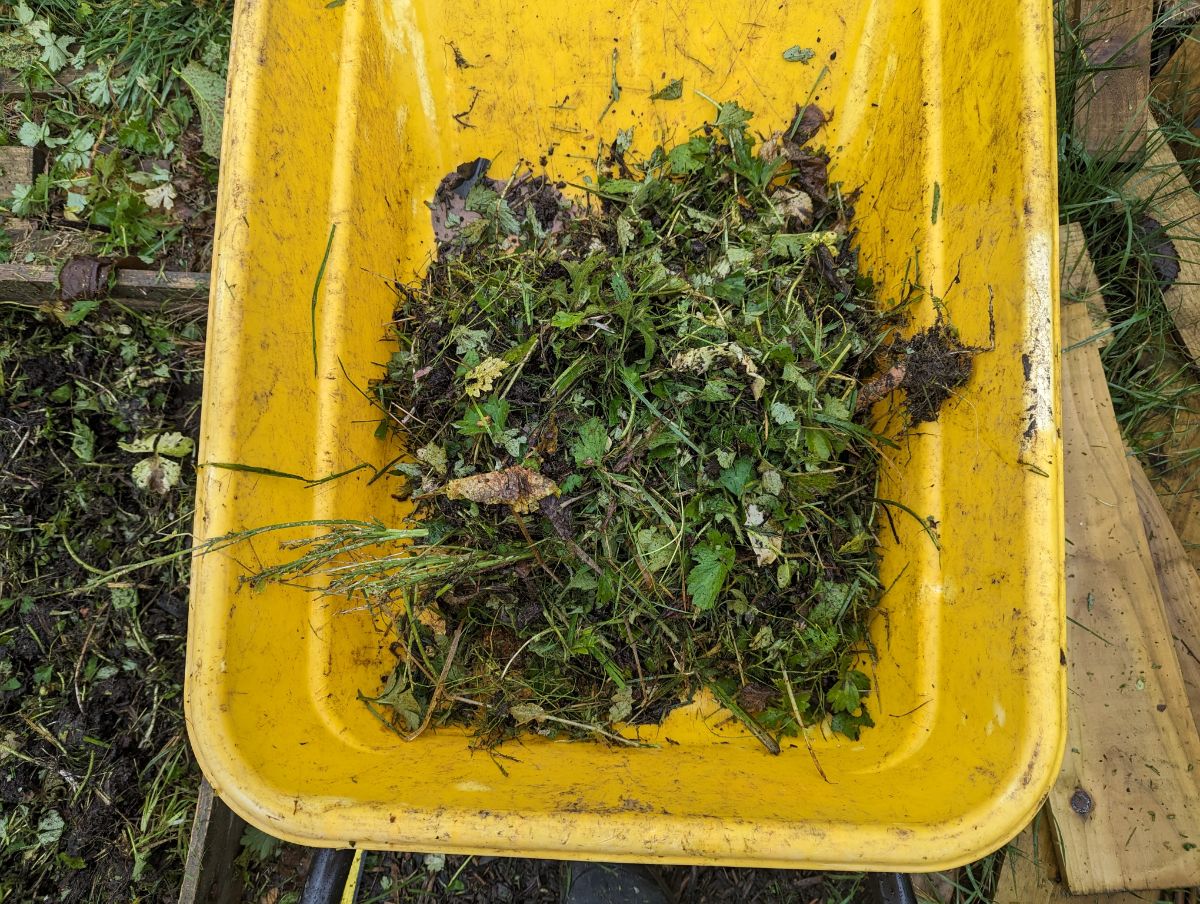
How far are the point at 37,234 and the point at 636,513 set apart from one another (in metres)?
2.06

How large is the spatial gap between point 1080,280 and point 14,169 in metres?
3.36

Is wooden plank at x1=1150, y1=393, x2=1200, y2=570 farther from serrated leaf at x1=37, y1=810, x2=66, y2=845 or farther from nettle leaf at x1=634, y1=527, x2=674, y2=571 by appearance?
serrated leaf at x1=37, y1=810, x2=66, y2=845

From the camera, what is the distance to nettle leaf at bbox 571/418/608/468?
1.66 meters

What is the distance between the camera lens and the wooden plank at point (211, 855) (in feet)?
6.08

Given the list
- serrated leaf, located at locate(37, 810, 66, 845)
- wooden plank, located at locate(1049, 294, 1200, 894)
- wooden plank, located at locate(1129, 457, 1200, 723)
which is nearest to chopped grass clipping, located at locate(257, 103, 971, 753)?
wooden plank, located at locate(1049, 294, 1200, 894)

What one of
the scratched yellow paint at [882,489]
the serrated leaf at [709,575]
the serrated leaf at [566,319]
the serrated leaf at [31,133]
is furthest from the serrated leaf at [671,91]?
the serrated leaf at [31,133]

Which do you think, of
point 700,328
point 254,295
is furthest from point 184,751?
point 700,328

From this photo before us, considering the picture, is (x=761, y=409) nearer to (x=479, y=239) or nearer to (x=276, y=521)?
(x=479, y=239)

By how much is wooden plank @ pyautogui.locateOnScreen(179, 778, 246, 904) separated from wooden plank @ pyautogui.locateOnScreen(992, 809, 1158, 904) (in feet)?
7.03

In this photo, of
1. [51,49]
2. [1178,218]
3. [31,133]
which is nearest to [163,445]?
[31,133]

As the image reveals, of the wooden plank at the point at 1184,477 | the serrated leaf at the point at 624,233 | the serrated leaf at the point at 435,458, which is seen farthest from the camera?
the wooden plank at the point at 1184,477

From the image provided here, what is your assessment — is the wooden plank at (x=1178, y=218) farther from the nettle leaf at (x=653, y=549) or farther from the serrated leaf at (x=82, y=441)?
the serrated leaf at (x=82, y=441)

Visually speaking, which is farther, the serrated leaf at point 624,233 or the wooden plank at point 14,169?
the wooden plank at point 14,169

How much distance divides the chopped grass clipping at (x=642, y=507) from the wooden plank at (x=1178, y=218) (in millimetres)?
1093
